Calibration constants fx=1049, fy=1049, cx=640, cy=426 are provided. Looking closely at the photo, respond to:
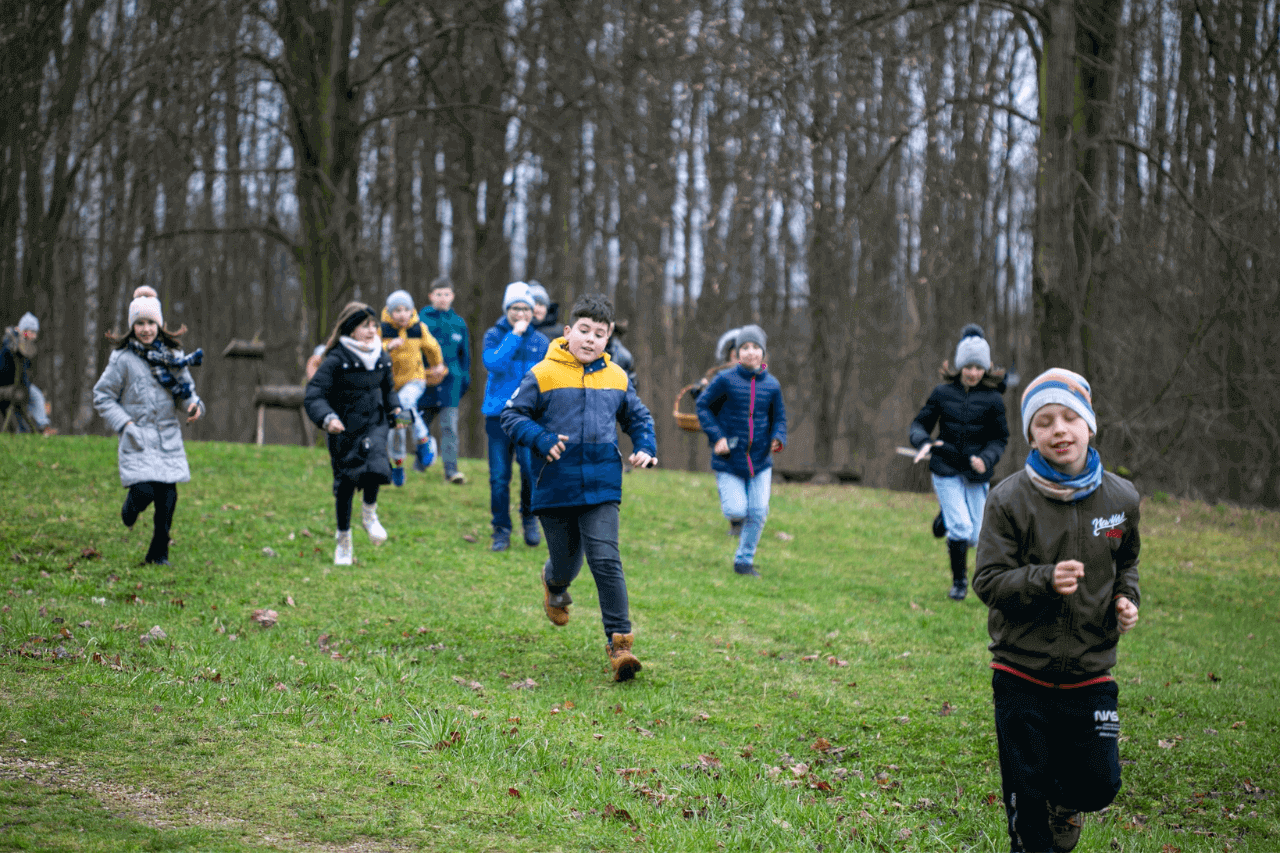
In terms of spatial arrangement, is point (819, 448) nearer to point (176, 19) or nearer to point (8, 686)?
point (176, 19)

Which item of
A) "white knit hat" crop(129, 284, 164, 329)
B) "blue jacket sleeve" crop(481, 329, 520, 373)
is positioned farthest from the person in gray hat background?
"blue jacket sleeve" crop(481, 329, 520, 373)

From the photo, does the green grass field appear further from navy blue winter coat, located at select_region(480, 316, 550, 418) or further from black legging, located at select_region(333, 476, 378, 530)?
navy blue winter coat, located at select_region(480, 316, 550, 418)

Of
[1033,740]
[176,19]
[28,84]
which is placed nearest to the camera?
[1033,740]

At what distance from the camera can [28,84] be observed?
825 inches

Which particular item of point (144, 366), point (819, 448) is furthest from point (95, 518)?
point (819, 448)

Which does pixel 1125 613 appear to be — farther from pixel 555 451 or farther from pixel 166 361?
pixel 166 361

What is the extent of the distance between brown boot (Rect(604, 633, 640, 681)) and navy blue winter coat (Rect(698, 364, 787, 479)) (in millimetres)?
3888

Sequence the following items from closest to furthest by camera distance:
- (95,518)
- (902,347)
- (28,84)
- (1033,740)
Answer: (1033,740)
(95,518)
(28,84)
(902,347)

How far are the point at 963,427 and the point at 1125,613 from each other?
5.78m

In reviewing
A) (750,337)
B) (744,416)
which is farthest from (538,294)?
(744,416)

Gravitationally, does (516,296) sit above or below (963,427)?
above

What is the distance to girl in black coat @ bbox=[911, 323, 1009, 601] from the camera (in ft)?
30.5

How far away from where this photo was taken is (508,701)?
5758 mm

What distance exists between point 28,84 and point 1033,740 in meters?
23.3
